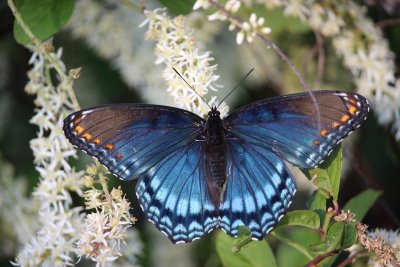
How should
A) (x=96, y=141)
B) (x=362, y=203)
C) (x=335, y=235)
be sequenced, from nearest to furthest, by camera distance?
1. (x=335, y=235)
2. (x=96, y=141)
3. (x=362, y=203)

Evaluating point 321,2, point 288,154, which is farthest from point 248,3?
point 288,154

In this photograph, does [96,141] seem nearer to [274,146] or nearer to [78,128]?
[78,128]

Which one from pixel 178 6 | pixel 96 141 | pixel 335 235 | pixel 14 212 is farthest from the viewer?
pixel 14 212

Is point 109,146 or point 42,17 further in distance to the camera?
point 42,17

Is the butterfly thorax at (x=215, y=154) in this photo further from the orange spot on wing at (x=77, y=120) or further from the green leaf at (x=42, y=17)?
the green leaf at (x=42, y=17)


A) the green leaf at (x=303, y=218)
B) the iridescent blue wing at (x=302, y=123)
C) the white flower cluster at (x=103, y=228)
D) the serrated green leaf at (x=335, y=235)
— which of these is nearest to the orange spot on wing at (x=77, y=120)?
the white flower cluster at (x=103, y=228)

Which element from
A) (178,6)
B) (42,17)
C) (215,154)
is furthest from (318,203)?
(42,17)
